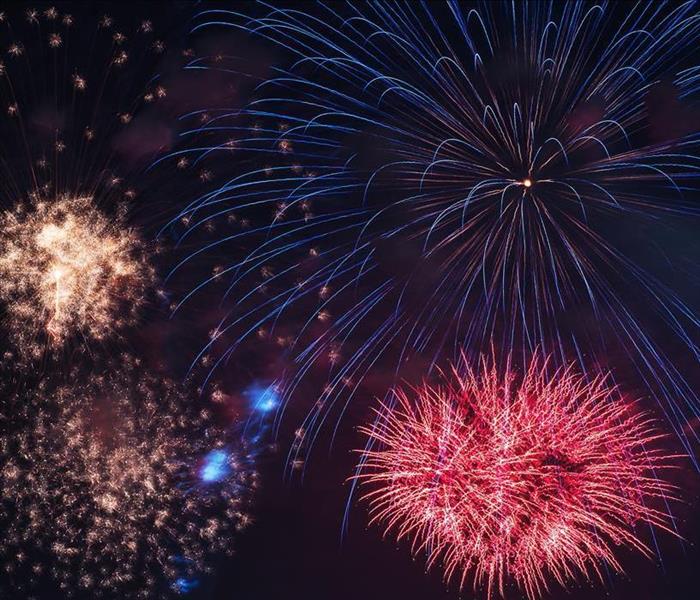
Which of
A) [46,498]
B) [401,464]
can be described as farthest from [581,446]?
[46,498]

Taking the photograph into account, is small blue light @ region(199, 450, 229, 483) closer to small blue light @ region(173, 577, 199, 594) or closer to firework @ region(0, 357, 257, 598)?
firework @ region(0, 357, 257, 598)

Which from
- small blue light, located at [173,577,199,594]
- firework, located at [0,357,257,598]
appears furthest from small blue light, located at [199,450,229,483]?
small blue light, located at [173,577,199,594]

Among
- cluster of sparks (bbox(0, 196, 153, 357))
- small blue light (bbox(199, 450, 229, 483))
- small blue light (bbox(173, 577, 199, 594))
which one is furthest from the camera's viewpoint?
small blue light (bbox(173, 577, 199, 594))

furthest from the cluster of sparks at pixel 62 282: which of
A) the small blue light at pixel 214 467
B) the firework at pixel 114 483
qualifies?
the small blue light at pixel 214 467

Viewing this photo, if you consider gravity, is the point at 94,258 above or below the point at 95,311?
above

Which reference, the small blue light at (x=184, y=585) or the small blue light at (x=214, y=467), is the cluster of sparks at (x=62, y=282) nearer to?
the small blue light at (x=214, y=467)

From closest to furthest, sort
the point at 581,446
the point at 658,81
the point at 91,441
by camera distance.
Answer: the point at 658,81 → the point at 581,446 → the point at 91,441

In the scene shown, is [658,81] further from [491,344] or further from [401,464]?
[401,464]
